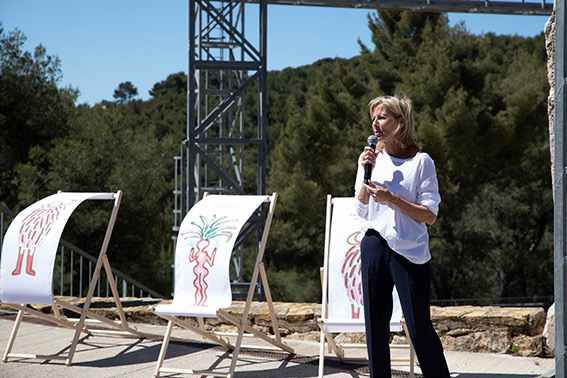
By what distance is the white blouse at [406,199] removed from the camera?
7.52 feet

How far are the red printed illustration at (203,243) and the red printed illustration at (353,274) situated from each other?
64 cm

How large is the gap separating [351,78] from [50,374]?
13229 millimetres

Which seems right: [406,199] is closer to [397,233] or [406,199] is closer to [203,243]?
[397,233]

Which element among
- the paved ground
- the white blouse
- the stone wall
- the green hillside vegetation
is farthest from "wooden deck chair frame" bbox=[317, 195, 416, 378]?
the green hillside vegetation

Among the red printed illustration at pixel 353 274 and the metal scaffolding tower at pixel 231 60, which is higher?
the metal scaffolding tower at pixel 231 60

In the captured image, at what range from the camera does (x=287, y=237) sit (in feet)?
53.3

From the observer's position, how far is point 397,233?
7.56ft

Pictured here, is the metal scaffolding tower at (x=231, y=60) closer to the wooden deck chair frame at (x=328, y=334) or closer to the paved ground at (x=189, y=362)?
the paved ground at (x=189, y=362)

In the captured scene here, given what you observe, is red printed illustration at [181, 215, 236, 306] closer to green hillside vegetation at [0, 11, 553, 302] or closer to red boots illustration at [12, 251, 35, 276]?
red boots illustration at [12, 251, 35, 276]

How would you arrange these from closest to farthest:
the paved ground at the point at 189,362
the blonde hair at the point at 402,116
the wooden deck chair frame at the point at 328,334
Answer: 1. the blonde hair at the point at 402,116
2. the wooden deck chair frame at the point at 328,334
3. the paved ground at the point at 189,362

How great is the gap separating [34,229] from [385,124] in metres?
2.32

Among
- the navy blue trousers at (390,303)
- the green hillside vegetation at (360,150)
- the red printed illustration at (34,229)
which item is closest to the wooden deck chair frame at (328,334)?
the navy blue trousers at (390,303)

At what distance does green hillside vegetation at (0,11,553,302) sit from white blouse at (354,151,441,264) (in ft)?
34.1

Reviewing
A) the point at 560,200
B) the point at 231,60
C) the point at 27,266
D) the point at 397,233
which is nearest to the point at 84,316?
the point at 27,266
